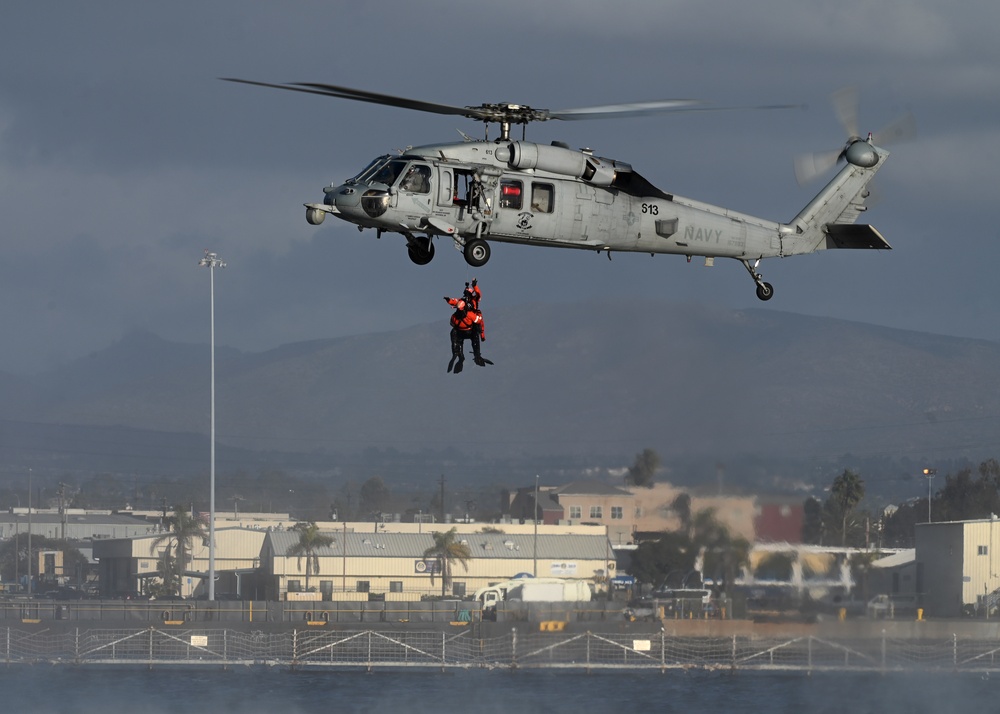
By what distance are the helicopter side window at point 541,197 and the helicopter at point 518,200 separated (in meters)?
0.02

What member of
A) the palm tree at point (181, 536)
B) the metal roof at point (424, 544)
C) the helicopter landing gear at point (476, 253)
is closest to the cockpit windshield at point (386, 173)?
the helicopter landing gear at point (476, 253)

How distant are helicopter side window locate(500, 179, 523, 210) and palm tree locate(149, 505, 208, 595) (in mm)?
113309

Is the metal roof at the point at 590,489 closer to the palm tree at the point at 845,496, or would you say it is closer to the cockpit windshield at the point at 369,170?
the palm tree at the point at 845,496

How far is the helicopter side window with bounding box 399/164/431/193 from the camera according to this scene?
3516 cm

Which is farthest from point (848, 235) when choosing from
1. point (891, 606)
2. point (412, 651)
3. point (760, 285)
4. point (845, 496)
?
point (412, 651)

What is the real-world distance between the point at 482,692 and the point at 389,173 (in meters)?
66.2

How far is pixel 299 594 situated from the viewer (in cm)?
11725

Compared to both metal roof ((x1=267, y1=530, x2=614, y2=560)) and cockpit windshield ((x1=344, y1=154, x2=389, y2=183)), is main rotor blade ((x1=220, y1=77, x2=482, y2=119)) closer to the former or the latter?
cockpit windshield ((x1=344, y1=154, x2=389, y2=183))

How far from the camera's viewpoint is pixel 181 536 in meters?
148

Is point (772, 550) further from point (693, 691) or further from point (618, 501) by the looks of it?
point (693, 691)

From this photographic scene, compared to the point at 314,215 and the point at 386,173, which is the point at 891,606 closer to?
the point at 386,173

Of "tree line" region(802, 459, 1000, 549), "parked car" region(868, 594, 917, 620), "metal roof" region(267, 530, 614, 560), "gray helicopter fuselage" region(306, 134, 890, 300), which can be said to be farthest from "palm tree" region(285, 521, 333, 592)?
"gray helicopter fuselage" region(306, 134, 890, 300)

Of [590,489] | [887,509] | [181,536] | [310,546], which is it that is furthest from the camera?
[181,536]

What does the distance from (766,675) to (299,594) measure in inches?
1398
